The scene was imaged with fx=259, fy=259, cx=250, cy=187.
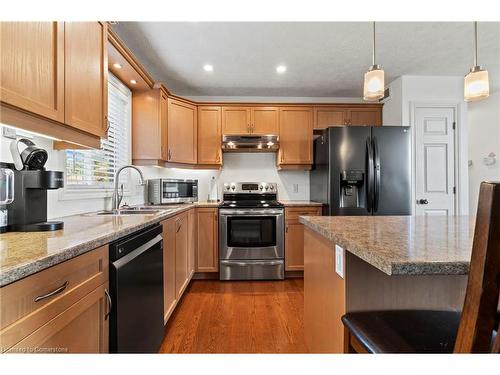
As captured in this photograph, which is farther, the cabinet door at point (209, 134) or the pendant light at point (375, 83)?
the cabinet door at point (209, 134)

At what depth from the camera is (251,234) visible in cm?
325

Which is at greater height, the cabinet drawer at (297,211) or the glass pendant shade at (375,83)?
the glass pendant shade at (375,83)

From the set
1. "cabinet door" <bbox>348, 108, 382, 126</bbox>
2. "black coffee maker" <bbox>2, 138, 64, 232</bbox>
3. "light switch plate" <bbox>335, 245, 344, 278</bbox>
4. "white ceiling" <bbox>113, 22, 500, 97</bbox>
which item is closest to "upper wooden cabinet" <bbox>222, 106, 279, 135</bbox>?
"white ceiling" <bbox>113, 22, 500, 97</bbox>

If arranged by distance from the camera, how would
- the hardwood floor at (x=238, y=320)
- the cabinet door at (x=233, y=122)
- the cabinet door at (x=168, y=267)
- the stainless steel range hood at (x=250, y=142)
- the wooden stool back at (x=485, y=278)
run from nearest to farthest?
the wooden stool back at (x=485, y=278)
the hardwood floor at (x=238, y=320)
the cabinet door at (x=168, y=267)
the stainless steel range hood at (x=250, y=142)
the cabinet door at (x=233, y=122)

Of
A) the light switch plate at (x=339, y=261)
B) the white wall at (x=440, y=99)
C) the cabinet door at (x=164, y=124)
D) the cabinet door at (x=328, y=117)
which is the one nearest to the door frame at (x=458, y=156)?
the white wall at (x=440, y=99)

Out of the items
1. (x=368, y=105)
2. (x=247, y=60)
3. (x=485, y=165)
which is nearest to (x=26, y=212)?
(x=247, y=60)

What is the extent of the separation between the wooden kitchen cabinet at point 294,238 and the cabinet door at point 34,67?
2623 millimetres

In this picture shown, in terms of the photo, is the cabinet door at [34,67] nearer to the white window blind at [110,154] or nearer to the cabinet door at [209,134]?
the white window blind at [110,154]

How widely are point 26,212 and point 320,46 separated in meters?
2.74

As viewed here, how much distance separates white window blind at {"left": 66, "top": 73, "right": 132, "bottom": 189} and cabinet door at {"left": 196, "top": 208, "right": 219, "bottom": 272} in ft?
3.45

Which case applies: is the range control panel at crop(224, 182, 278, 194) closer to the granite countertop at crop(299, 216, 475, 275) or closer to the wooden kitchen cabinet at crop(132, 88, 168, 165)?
the wooden kitchen cabinet at crop(132, 88, 168, 165)

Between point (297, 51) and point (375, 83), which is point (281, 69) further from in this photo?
point (375, 83)

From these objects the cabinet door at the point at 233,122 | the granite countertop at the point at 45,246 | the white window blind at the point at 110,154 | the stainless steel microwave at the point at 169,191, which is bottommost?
the granite countertop at the point at 45,246

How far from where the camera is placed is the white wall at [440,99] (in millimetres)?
3311
